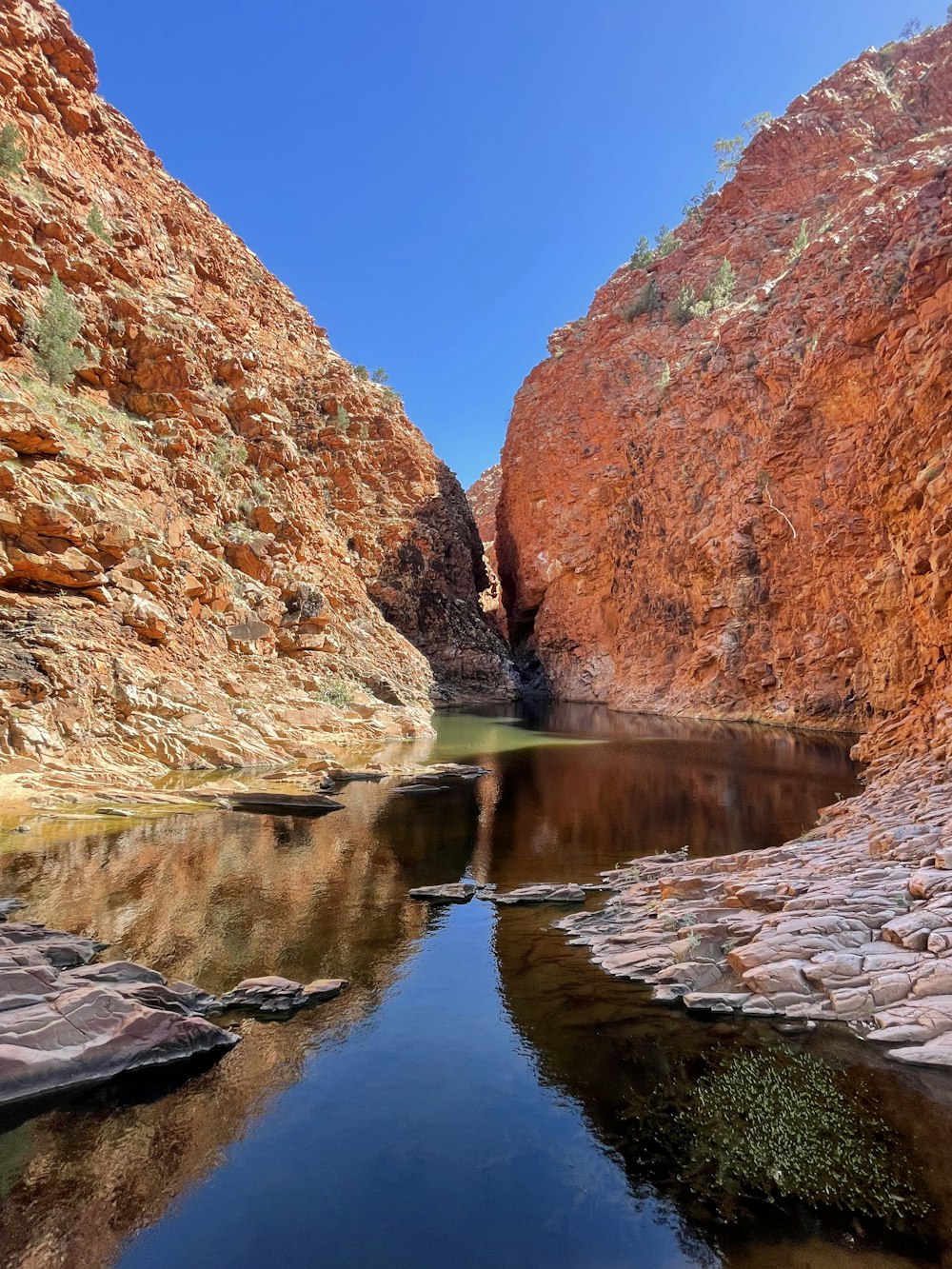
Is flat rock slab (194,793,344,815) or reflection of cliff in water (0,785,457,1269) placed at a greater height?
flat rock slab (194,793,344,815)

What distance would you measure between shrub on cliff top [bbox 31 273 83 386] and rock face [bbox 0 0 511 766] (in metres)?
0.52

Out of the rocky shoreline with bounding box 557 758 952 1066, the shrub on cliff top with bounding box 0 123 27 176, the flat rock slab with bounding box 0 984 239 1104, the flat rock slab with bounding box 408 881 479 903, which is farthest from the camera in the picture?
the shrub on cliff top with bounding box 0 123 27 176

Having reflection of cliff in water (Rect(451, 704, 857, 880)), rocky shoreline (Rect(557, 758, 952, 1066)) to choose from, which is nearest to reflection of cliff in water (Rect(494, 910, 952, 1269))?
rocky shoreline (Rect(557, 758, 952, 1066))

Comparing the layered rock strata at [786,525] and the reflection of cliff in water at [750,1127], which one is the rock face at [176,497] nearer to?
the layered rock strata at [786,525]

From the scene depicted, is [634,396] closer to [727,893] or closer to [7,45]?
[7,45]

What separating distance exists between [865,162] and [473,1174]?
6072 cm

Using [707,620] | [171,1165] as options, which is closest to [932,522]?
[171,1165]

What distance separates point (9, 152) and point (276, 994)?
3263 cm

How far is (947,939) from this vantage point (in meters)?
5.80

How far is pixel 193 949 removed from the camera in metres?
7.42

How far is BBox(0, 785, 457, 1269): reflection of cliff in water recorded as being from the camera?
3.90m

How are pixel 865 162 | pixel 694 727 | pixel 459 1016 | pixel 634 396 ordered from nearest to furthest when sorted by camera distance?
pixel 459 1016, pixel 694 727, pixel 865 162, pixel 634 396

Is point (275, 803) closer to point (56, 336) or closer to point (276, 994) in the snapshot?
point (276, 994)

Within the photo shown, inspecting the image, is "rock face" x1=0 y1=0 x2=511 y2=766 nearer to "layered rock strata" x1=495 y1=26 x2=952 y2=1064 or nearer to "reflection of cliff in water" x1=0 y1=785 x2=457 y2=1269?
"reflection of cliff in water" x1=0 y1=785 x2=457 y2=1269
